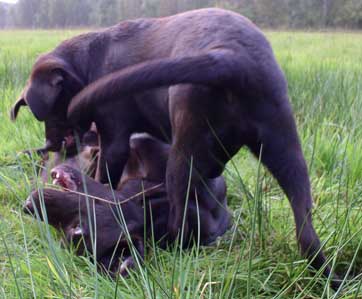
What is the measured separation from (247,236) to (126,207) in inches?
20.6

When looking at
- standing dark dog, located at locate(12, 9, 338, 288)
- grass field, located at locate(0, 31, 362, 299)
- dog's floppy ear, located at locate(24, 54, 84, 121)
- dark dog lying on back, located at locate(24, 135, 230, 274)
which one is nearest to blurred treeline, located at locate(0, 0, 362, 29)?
grass field, located at locate(0, 31, 362, 299)

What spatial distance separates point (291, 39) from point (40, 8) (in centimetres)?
531

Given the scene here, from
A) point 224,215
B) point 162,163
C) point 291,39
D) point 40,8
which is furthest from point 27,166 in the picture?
point 291,39

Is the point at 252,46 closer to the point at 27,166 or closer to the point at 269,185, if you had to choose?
the point at 269,185

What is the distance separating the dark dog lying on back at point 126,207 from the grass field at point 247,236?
0.07 m

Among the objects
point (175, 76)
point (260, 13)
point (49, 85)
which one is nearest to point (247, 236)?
point (175, 76)

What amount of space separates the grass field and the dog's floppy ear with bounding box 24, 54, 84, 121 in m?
0.27

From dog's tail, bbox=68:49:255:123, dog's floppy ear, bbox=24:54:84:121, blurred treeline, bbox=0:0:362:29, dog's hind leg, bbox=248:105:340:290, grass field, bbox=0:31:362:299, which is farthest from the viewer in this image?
blurred treeline, bbox=0:0:362:29

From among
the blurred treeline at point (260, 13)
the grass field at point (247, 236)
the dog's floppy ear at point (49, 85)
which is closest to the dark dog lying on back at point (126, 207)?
the grass field at point (247, 236)

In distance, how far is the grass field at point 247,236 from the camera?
63.4 inches

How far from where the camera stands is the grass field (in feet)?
5.29

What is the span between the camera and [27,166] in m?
3.10

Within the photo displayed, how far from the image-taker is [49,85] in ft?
9.13

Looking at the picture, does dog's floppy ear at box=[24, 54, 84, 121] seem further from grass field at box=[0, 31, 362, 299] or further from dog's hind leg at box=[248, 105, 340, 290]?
dog's hind leg at box=[248, 105, 340, 290]
